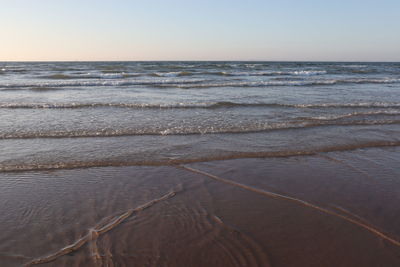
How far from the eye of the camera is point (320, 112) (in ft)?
36.3

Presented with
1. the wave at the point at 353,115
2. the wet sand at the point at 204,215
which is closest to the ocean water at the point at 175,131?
the wave at the point at 353,115

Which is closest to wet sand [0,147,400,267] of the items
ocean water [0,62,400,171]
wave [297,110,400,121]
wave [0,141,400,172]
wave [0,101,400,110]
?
wave [0,141,400,172]

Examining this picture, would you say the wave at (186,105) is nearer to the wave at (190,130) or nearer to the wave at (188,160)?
the wave at (190,130)

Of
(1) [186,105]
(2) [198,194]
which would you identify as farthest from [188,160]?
(1) [186,105]

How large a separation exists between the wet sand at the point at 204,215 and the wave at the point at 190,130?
241 centimetres

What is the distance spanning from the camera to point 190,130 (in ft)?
26.8

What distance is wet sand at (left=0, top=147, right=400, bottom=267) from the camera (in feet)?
10.1

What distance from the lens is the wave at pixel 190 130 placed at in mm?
7488

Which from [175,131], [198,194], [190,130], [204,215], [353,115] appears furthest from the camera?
[353,115]

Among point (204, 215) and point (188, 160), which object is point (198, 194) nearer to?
point (204, 215)

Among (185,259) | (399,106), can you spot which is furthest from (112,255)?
(399,106)

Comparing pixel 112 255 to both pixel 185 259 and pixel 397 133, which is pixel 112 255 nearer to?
pixel 185 259

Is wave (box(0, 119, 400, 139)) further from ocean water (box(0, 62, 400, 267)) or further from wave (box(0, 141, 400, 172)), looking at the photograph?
wave (box(0, 141, 400, 172))

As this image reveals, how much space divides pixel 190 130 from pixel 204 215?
14.8ft
